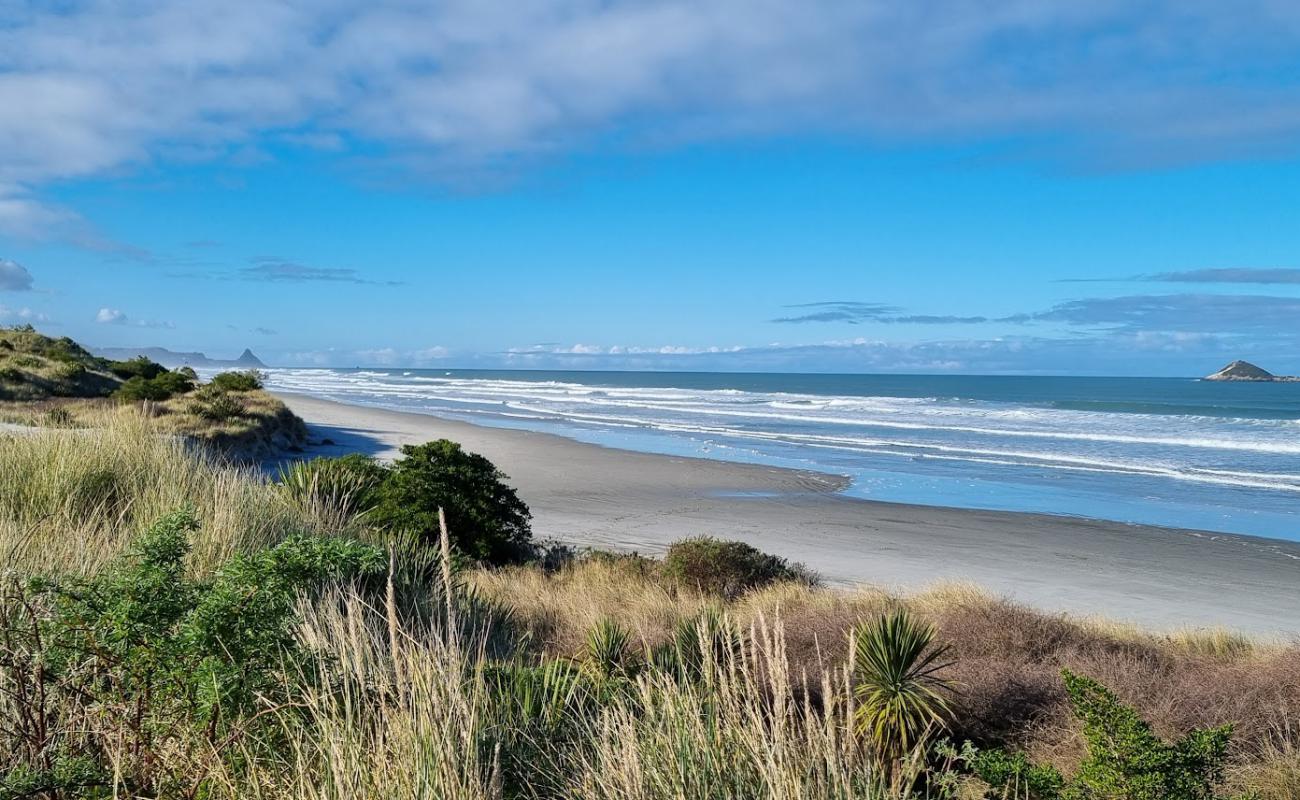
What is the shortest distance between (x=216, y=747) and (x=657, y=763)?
1551 mm

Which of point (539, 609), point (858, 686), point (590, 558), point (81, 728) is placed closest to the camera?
point (81, 728)

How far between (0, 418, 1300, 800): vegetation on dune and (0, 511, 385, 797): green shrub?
1cm

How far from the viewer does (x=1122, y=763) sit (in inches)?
168

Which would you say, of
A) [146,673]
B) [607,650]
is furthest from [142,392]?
[146,673]

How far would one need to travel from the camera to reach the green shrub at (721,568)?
12.4 meters

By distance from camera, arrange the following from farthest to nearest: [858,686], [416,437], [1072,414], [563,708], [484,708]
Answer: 1. [1072,414]
2. [416,437]
3. [858,686]
4. [563,708]
5. [484,708]

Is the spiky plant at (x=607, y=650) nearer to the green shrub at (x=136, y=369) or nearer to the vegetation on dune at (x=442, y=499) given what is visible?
the vegetation on dune at (x=442, y=499)

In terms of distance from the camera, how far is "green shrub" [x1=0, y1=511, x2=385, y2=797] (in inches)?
133

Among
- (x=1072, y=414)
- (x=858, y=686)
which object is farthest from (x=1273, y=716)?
(x=1072, y=414)

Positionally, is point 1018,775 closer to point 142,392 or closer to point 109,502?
point 109,502

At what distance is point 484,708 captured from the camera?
3830mm

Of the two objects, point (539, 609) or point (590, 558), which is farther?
point (590, 558)

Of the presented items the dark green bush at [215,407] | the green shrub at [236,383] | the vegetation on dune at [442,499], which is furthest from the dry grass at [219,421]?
the vegetation on dune at [442,499]

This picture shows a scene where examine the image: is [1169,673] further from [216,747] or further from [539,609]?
[216,747]
